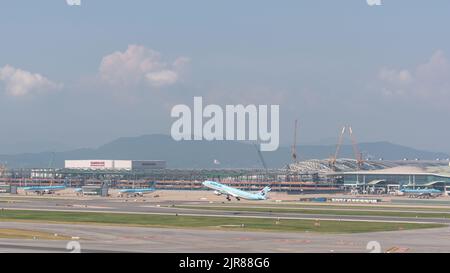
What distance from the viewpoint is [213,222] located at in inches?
4747

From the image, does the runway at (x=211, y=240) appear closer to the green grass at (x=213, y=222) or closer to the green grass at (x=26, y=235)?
the green grass at (x=26, y=235)

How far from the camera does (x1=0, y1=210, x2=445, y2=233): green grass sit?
108750 millimetres

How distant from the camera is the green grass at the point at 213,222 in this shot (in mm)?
108750

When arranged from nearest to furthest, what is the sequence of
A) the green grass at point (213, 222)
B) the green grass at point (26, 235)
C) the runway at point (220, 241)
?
the runway at point (220, 241), the green grass at point (26, 235), the green grass at point (213, 222)

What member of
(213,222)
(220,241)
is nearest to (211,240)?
(220,241)

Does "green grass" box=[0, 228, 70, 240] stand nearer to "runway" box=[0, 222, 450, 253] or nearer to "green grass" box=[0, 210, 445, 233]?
"runway" box=[0, 222, 450, 253]

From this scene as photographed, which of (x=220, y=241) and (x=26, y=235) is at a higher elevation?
(x=26, y=235)

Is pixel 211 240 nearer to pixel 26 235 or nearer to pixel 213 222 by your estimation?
pixel 26 235

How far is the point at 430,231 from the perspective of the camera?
104 meters

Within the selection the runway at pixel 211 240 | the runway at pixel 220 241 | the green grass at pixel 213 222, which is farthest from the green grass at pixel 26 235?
the green grass at pixel 213 222

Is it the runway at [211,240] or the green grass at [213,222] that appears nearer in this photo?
the runway at [211,240]

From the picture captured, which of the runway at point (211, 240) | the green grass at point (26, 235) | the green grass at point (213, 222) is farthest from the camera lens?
the green grass at point (213, 222)
